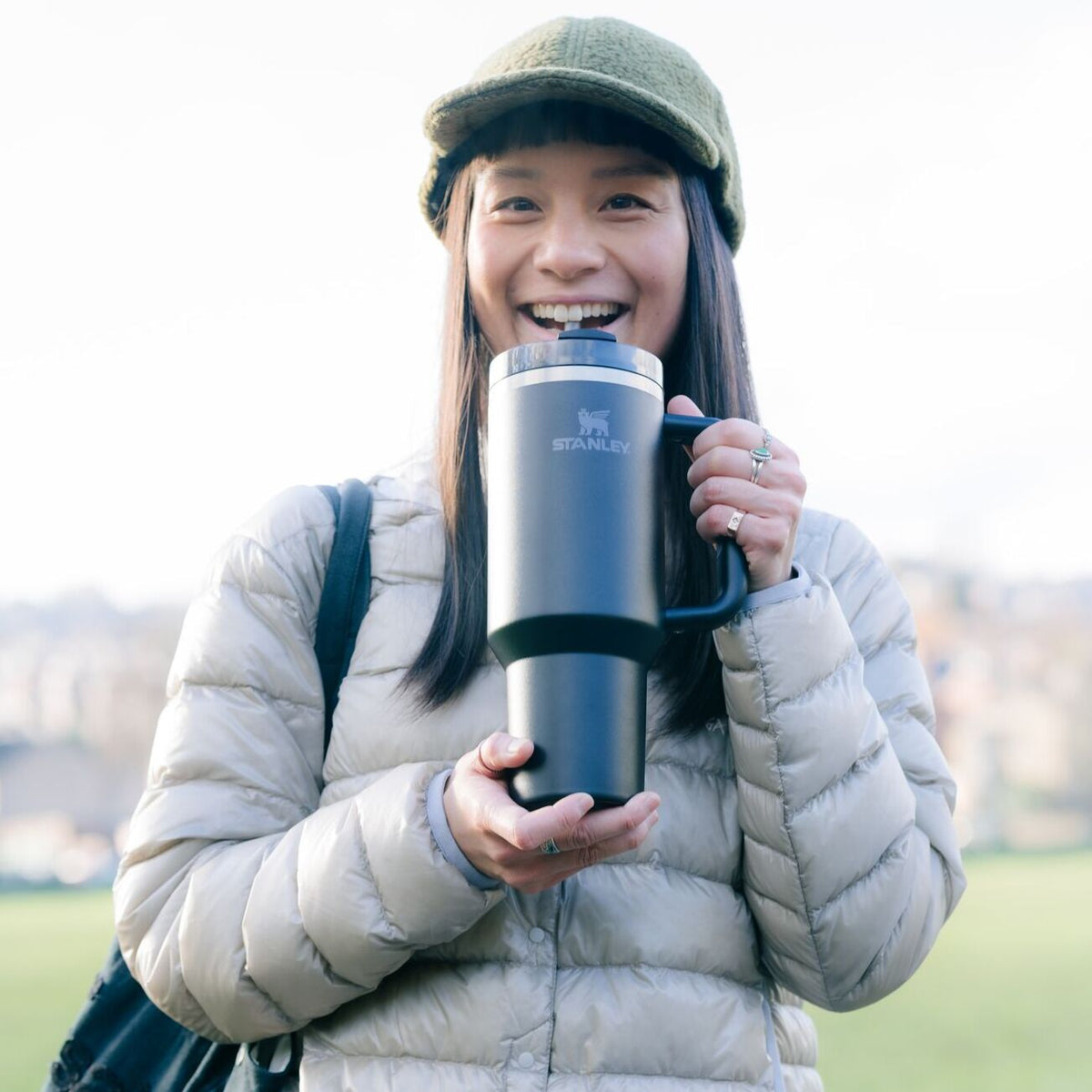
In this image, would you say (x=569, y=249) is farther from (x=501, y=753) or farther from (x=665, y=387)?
(x=501, y=753)

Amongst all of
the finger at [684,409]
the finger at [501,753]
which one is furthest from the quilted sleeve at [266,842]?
the finger at [684,409]

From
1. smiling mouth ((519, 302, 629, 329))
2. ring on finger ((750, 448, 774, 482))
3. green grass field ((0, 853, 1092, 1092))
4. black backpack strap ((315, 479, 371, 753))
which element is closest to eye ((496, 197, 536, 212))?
smiling mouth ((519, 302, 629, 329))

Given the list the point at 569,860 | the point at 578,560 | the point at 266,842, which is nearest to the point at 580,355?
the point at 578,560

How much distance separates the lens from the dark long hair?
1518mm

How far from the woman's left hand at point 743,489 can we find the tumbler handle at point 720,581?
1 cm

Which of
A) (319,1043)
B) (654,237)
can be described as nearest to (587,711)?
(319,1043)

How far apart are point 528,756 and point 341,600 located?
1.65 feet

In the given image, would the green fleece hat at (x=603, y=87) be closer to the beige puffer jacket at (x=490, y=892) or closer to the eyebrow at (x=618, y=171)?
the eyebrow at (x=618, y=171)

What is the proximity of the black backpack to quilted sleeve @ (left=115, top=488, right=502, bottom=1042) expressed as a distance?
0.9 inches

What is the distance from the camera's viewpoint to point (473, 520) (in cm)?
163

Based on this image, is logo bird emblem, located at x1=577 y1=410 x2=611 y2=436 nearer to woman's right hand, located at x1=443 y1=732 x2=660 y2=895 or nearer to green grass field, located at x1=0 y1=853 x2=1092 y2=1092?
woman's right hand, located at x1=443 y1=732 x2=660 y2=895

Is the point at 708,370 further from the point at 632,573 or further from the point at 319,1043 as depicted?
the point at 319,1043

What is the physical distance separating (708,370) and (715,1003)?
2.30ft

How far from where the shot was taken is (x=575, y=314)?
158 centimetres
